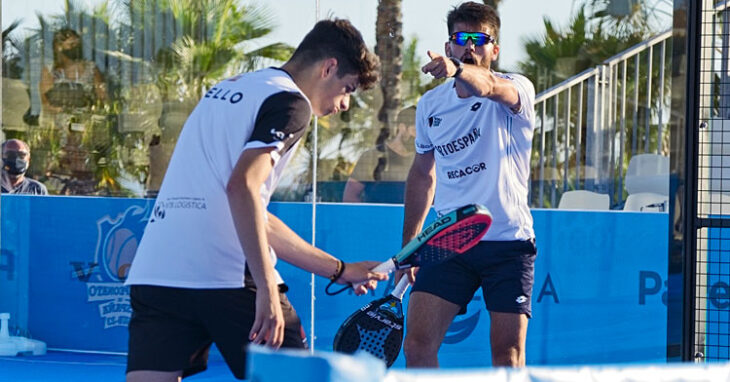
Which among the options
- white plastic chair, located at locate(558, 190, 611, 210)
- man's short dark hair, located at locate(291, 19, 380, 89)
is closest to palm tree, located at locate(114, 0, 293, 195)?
white plastic chair, located at locate(558, 190, 611, 210)

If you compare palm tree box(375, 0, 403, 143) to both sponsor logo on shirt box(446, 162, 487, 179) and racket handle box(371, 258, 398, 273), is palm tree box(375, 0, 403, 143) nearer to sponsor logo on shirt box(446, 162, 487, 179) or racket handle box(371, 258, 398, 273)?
sponsor logo on shirt box(446, 162, 487, 179)

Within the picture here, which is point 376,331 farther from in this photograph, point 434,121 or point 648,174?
point 648,174

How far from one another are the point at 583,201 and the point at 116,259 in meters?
3.45

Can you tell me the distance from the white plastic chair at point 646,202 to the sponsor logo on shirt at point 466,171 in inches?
107

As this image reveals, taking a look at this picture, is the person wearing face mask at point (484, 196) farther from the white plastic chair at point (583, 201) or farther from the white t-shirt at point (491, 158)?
the white plastic chair at point (583, 201)

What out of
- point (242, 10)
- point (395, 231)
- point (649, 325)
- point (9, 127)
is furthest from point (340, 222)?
point (9, 127)

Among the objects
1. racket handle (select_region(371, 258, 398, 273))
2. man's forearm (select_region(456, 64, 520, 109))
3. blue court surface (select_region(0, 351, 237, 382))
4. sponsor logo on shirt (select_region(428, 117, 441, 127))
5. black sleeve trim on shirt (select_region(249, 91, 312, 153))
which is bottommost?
blue court surface (select_region(0, 351, 237, 382))

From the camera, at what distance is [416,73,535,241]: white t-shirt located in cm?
457

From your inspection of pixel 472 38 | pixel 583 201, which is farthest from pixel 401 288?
pixel 583 201

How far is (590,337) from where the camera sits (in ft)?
23.4

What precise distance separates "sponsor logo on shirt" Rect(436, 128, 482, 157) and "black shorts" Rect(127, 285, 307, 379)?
143 centimetres

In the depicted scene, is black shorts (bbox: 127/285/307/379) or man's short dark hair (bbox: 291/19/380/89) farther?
man's short dark hair (bbox: 291/19/380/89)

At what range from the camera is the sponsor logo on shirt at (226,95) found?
336cm

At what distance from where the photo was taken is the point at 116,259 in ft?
26.4
